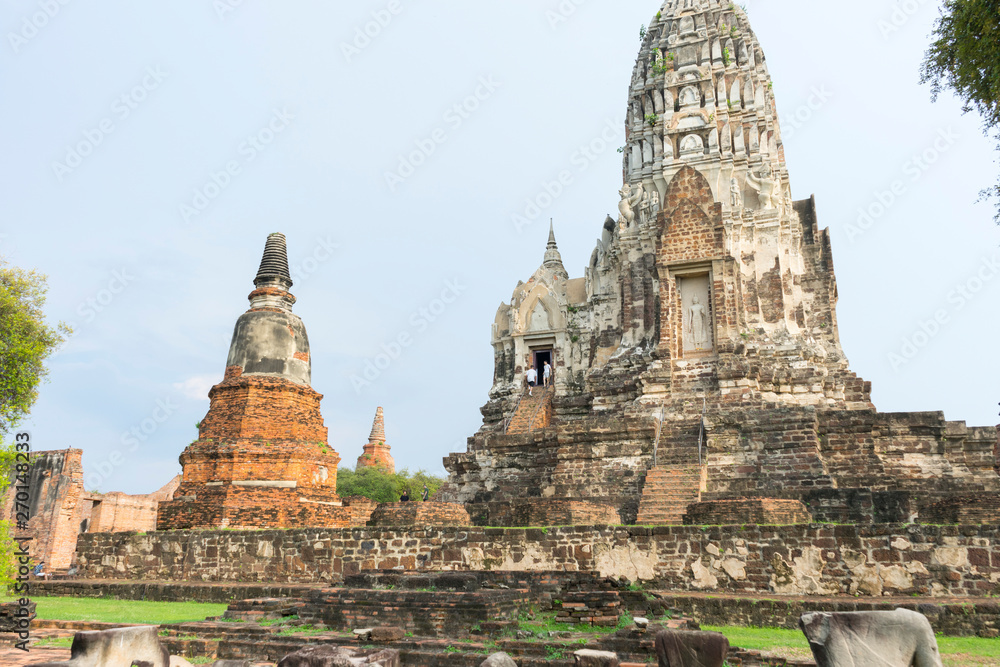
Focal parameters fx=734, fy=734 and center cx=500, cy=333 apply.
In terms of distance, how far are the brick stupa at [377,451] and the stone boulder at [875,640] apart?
4896cm

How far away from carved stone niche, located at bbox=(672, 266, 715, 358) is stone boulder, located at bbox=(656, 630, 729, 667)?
14.0 meters

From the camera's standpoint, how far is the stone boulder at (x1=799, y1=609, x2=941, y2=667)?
15.9ft

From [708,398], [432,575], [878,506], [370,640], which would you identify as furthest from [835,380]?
[370,640]

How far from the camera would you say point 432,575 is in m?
9.74

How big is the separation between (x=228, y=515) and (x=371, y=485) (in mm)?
29835

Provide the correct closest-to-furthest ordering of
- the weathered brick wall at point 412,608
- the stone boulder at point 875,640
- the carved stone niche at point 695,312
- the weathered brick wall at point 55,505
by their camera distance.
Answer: the stone boulder at point 875,640 < the weathered brick wall at point 412,608 < the carved stone niche at point 695,312 < the weathered brick wall at point 55,505

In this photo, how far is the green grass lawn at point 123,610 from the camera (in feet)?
34.2

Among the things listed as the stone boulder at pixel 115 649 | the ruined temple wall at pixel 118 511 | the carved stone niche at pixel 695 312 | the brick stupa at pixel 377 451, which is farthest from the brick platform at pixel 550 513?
the brick stupa at pixel 377 451

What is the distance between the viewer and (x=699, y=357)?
19.1m

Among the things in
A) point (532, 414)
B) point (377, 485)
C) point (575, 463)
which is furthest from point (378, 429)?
point (575, 463)

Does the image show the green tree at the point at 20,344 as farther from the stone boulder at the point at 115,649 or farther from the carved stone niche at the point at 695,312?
the carved stone niche at the point at 695,312

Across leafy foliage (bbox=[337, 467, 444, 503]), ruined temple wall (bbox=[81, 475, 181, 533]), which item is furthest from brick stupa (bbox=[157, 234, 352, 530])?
leafy foliage (bbox=[337, 467, 444, 503])

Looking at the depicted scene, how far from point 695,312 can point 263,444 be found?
465 inches

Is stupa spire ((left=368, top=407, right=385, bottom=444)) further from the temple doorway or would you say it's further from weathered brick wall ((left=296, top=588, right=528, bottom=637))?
weathered brick wall ((left=296, top=588, right=528, bottom=637))
